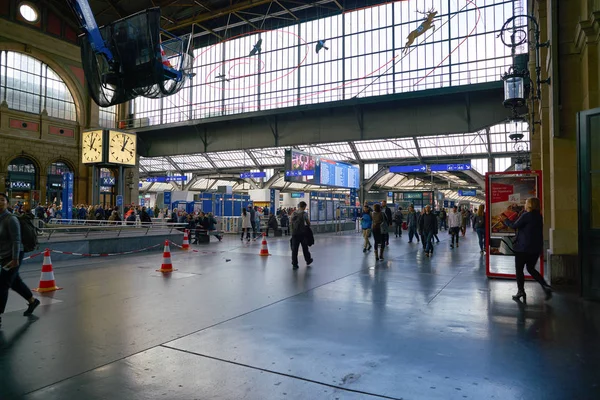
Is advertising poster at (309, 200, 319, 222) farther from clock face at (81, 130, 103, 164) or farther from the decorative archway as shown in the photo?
the decorative archway

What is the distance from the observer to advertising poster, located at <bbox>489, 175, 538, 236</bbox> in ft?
28.7

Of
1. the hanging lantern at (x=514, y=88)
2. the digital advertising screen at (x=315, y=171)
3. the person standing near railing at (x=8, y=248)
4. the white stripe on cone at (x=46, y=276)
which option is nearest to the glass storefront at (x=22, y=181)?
the digital advertising screen at (x=315, y=171)

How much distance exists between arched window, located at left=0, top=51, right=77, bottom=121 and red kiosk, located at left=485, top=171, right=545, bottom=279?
1222 inches

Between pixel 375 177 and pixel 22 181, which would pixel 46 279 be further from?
pixel 375 177

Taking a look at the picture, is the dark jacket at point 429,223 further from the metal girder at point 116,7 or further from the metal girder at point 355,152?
the metal girder at point 116,7

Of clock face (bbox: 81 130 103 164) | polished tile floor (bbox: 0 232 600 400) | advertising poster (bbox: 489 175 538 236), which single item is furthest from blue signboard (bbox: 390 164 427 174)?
polished tile floor (bbox: 0 232 600 400)

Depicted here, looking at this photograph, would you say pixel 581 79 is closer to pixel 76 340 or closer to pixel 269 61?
pixel 76 340

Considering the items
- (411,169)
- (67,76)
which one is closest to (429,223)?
(411,169)

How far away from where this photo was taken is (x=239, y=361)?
13.0ft

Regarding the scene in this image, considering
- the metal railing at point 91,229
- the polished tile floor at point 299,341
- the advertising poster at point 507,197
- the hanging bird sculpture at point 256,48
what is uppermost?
the hanging bird sculpture at point 256,48

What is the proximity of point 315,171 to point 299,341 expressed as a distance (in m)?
19.6

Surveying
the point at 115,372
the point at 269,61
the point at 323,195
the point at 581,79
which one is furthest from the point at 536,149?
the point at 269,61

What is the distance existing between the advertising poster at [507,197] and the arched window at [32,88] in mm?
31087

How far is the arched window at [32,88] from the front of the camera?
2714cm
